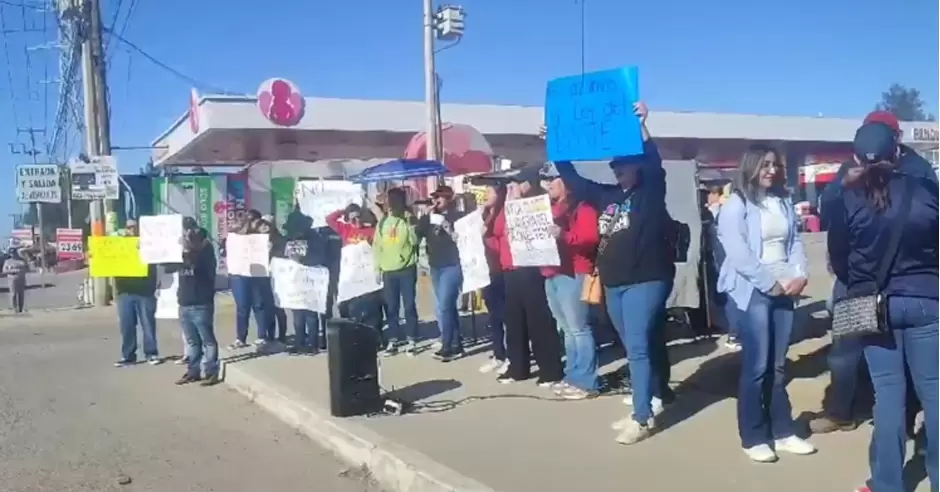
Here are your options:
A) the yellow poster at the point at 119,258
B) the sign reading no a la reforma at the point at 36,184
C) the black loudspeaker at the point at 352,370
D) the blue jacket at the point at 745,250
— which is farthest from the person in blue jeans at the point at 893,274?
the sign reading no a la reforma at the point at 36,184

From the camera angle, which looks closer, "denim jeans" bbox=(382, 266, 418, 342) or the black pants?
the black pants

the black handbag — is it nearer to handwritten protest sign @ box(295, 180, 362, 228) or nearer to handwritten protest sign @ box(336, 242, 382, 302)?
handwritten protest sign @ box(336, 242, 382, 302)

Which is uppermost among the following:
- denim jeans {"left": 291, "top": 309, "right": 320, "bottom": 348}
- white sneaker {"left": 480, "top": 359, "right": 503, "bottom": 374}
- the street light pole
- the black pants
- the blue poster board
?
the street light pole

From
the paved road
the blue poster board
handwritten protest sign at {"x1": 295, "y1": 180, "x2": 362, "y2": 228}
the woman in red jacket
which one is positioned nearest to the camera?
the blue poster board

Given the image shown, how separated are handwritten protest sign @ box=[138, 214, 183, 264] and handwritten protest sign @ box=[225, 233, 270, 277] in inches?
37.7

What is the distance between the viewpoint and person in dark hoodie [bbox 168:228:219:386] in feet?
33.1

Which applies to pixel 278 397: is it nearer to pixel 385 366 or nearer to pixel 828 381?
pixel 385 366

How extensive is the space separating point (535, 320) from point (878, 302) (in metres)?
4.16

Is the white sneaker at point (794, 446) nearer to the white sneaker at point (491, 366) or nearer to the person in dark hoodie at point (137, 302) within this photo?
the white sneaker at point (491, 366)

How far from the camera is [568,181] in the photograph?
767 cm

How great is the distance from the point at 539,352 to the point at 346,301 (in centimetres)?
323

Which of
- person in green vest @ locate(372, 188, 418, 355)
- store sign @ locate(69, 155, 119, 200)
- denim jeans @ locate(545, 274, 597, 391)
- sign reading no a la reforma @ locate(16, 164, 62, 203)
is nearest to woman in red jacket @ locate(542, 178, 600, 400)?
denim jeans @ locate(545, 274, 597, 391)

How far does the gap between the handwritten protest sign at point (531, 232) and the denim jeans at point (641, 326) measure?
50.7 inches

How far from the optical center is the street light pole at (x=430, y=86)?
17656 millimetres
